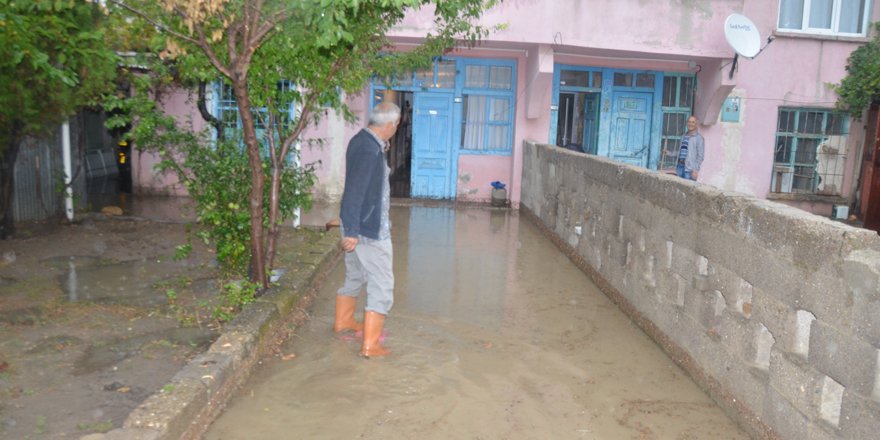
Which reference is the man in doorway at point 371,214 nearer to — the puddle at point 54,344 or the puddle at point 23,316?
the puddle at point 54,344

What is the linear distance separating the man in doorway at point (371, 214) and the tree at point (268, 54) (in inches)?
28.7

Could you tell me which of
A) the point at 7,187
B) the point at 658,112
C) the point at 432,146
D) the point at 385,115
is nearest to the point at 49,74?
the point at 385,115

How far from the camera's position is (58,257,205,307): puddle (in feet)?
19.7

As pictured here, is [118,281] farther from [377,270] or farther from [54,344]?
[377,270]

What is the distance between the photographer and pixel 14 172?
870 cm

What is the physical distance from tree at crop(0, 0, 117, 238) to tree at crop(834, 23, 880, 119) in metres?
12.4

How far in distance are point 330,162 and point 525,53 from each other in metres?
4.15

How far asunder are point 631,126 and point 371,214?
32.8ft

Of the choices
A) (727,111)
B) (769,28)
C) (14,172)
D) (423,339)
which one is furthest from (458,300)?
(769,28)

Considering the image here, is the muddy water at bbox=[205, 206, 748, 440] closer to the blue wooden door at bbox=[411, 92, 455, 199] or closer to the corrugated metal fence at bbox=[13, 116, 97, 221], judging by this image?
the corrugated metal fence at bbox=[13, 116, 97, 221]

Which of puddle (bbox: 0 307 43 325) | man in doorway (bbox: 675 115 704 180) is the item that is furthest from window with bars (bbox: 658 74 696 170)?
puddle (bbox: 0 307 43 325)

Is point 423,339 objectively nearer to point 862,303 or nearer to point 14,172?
point 862,303

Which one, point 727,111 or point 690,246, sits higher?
point 727,111

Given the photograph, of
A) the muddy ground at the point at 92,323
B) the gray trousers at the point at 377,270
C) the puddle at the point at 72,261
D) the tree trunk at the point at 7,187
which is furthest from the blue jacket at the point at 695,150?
the tree trunk at the point at 7,187
